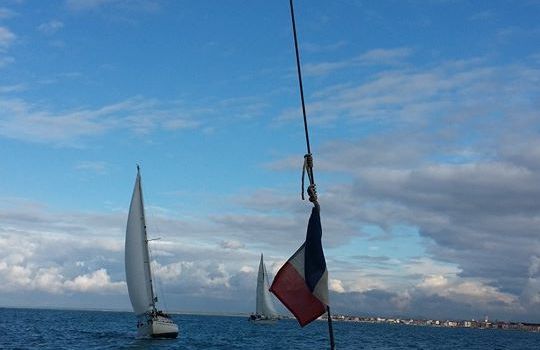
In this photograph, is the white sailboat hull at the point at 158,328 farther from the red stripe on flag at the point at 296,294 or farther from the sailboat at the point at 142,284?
the red stripe on flag at the point at 296,294

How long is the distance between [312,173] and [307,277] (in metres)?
1.99

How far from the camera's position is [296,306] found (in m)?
13.3

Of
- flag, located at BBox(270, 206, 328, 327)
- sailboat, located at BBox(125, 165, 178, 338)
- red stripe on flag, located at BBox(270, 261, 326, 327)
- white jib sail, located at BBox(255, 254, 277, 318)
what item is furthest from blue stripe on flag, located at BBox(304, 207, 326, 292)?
white jib sail, located at BBox(255, 254, 277, 318)

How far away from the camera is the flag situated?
42.4ft

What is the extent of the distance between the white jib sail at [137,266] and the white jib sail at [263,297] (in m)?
82.3

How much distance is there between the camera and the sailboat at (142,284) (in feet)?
250

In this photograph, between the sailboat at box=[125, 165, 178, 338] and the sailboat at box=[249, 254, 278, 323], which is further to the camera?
the sailboat at box=[249, 254, 278, 323]

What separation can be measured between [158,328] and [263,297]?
3530 inches

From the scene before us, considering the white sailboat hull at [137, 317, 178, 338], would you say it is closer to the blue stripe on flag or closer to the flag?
the flag

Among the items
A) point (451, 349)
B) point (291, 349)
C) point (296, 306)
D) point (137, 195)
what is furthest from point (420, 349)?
point (296, 306)

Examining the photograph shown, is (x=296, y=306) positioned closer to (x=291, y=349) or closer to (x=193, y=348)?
(x=193, y=348)

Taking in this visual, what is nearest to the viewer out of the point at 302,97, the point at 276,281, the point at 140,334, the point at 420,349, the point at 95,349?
the point at 302,97

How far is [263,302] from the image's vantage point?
166 meters

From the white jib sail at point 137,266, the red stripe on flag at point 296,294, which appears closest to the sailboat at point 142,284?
the white jib sail at point 137,266
